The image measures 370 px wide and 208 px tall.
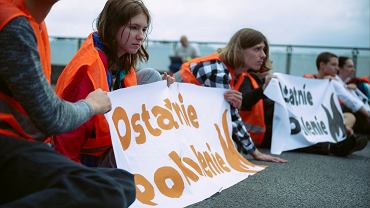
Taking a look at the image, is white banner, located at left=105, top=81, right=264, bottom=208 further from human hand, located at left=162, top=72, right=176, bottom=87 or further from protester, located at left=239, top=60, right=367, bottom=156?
protester, located at left=239, top=60, right=367, bottom=156

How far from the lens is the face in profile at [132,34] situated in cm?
223

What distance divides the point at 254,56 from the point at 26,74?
245 cm

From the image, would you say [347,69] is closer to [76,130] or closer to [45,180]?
[76,130]

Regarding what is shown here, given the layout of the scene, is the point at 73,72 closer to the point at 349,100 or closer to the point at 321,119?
the point at 321,119

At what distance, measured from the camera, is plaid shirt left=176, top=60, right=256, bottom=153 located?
10.8 ft

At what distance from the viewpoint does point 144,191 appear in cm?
198

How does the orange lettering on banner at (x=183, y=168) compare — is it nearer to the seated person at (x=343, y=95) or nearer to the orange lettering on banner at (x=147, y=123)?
the orange lettering on banner at (x=147, y=123)

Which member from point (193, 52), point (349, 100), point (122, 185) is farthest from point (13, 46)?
point (193, 52)

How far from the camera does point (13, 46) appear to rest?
1.17 m

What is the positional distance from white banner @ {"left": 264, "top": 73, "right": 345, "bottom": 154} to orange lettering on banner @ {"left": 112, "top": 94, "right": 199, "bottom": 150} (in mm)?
1467

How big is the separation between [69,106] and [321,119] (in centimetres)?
369

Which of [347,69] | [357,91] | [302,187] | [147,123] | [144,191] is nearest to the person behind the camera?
[144,191]

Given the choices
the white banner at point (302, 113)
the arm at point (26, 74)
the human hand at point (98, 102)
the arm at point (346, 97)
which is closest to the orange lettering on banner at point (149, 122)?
the human hand at point (98, 102)

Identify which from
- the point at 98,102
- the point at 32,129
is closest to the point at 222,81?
the point at 98,102
